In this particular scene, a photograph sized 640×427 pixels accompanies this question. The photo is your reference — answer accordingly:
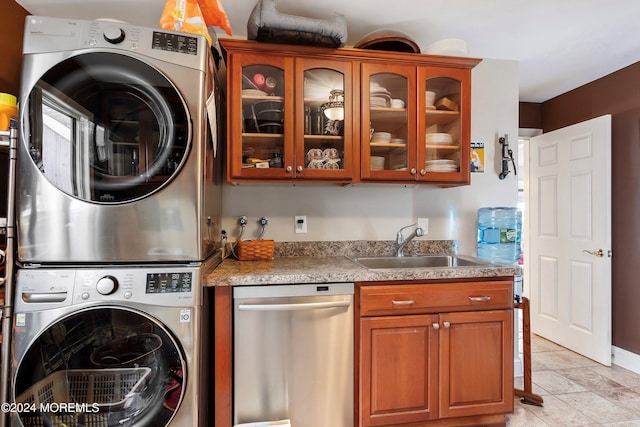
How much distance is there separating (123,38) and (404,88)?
1490 mm

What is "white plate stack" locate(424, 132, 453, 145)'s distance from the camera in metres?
1.98

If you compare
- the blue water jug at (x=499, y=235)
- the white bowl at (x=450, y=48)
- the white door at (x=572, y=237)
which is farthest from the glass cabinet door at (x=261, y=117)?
the white door at (x=572, y=237)

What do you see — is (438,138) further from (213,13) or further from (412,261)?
(213,13)

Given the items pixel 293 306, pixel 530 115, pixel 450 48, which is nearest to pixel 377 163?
pixel 450 48

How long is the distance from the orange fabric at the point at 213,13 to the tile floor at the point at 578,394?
280 centimetres

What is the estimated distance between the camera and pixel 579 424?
1.82 metres

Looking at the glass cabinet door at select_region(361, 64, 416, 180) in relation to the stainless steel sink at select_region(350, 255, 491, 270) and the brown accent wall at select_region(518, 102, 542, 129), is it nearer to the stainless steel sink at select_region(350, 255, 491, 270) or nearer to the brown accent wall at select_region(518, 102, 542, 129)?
the stainless steel sink at select_region(350, 255, 491, 270)

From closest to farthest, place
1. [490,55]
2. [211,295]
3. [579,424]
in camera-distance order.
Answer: [211,295] → [579,424] → [490,55]

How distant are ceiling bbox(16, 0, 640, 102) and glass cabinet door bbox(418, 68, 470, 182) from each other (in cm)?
35

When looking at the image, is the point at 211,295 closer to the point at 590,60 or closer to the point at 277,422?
the point at 277,422

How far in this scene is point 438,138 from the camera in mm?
1996

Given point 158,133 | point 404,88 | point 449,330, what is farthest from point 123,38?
point 449,330

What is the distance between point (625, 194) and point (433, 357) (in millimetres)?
2315

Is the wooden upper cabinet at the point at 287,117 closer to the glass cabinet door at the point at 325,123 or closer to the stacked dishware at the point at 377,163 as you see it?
the glass cabinet door at the point at 325,123
